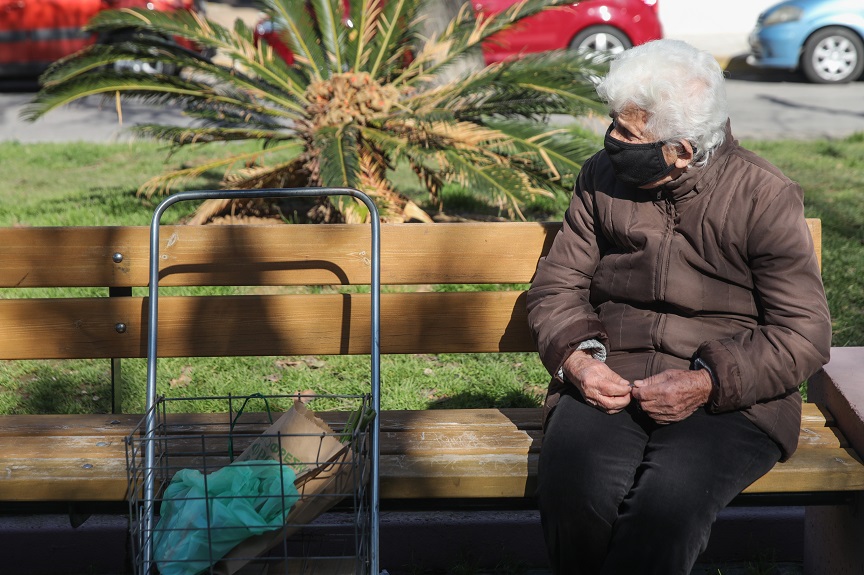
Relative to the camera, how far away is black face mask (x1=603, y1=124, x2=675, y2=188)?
269 cm

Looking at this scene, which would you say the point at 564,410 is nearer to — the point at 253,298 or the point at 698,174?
the point at 698,174

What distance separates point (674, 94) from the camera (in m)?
2.68

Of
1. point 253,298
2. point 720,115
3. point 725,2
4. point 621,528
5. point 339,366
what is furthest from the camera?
point 725,2

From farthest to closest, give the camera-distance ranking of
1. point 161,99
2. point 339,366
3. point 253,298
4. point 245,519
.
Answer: point 161,99 < point 339,366 < point 253,298 < point 245,519

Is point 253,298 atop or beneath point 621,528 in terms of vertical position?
atop

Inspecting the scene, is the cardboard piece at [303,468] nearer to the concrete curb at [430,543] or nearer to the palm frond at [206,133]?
the concrete curb at [430,543]

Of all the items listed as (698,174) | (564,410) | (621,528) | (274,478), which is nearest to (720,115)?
(698,174)

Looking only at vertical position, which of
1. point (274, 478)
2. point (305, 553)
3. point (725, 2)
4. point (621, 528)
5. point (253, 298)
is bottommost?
point (305, 553)

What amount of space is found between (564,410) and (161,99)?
4586mm

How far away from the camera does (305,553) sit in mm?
2814

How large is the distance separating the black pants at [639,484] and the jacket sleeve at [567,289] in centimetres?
24

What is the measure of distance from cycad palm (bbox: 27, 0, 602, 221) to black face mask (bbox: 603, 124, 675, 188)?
2.48 m

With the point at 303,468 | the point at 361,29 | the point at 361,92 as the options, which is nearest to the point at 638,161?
the point at 303,468

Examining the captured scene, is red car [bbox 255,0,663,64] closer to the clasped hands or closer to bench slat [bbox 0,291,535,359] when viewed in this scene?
bench slat [bbox 0,291,535,359]
